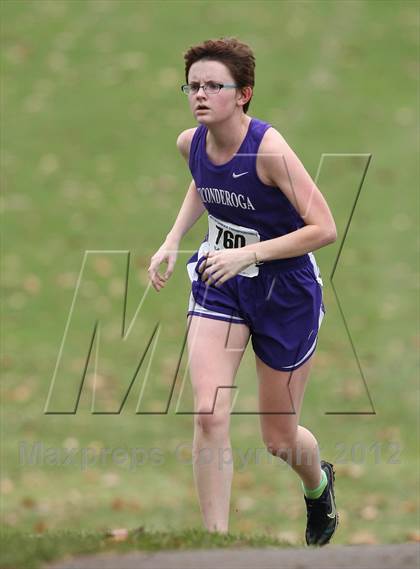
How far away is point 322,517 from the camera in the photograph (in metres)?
6.62

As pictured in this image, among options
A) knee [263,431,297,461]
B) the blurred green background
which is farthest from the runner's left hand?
the blurred green background

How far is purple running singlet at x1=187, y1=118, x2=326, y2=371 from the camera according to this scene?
558cm

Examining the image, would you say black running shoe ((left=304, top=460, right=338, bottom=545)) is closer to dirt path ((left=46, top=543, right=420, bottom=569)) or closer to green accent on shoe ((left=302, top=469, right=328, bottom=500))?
green accent on shoe ((left=302, top=469, right=328, bottom=500))

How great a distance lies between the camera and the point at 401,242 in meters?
13.9

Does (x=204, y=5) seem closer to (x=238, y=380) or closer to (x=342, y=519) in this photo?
(x=238, y=380)

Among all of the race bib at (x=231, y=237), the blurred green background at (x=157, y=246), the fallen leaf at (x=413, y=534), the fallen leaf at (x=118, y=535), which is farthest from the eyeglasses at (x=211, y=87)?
the fallen leaf at (x=413, y=534)

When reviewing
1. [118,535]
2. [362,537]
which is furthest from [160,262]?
[362,537]

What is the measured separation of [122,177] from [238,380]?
17.9ft

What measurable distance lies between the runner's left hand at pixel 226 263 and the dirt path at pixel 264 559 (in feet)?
3.61

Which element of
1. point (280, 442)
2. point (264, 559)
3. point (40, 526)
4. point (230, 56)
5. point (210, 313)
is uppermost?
point (230, 56)

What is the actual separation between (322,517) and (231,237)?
1729mm

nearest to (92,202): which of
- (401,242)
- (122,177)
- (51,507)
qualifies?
(122,177)

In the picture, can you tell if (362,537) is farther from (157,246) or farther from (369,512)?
(157,246)

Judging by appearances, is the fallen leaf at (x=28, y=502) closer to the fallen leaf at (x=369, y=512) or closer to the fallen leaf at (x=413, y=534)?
the fallen leaf at (x=369, y=512)
